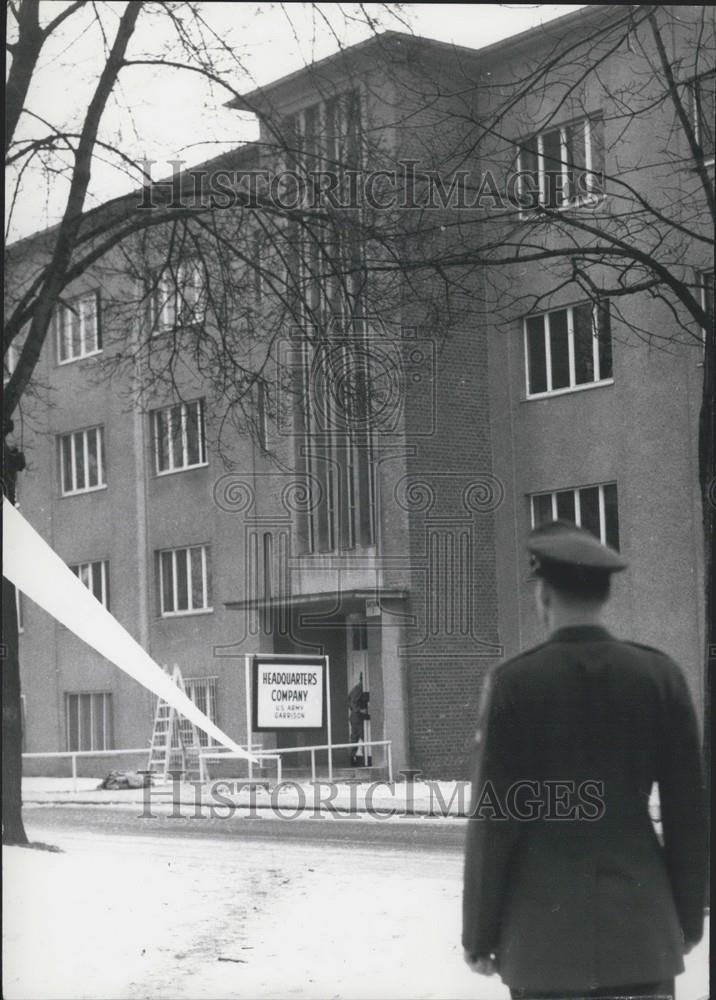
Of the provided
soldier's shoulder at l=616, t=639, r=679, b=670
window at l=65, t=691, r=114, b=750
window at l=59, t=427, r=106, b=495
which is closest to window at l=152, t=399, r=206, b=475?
window at l=59, t=427, r=106, b=495

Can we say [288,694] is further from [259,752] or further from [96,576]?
[96,576]

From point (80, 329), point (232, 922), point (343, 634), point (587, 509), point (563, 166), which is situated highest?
point (563, 166)

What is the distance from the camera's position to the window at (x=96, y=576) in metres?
3.80

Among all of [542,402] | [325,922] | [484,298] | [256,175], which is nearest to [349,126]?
[256,175]

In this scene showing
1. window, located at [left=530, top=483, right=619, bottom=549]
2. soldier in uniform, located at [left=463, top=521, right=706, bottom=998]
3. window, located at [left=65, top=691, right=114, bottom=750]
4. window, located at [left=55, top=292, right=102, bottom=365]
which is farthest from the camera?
window, located at [left=55, top=292, right=102, bottom=365]

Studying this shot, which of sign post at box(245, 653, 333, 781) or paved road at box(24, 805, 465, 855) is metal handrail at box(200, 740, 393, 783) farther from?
paved road at box(24, 805, 465, 855)

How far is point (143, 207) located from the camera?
392 centimetres

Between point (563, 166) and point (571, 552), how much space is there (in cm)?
116

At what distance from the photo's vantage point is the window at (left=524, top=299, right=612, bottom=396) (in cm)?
358

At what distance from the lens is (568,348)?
12.0 ft

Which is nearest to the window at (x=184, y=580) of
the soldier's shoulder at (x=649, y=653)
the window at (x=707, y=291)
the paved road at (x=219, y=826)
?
the paved road at (x=219, y=826)

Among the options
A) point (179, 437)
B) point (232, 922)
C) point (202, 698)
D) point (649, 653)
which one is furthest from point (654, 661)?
point (179, 437)

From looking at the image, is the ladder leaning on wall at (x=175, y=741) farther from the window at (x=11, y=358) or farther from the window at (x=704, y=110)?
the window at (x=704, y=110)

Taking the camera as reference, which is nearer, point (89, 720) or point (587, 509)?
point (587, 509)
